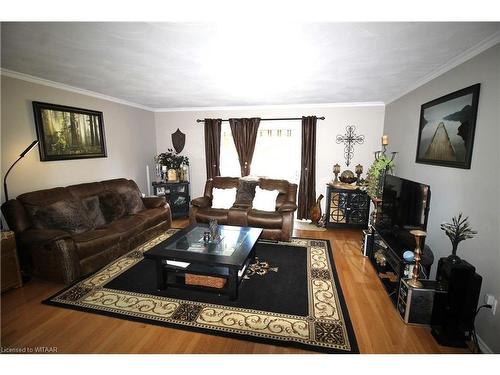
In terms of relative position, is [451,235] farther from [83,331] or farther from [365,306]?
[83,331]

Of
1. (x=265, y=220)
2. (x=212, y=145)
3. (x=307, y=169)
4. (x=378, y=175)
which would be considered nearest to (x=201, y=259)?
(x=265, y=220)

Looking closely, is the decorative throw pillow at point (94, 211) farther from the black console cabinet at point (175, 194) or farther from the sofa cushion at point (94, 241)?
the black console cabinet at point (175, 194)

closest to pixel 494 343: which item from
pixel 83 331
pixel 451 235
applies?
pixel 451 235

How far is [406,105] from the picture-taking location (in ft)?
11.3

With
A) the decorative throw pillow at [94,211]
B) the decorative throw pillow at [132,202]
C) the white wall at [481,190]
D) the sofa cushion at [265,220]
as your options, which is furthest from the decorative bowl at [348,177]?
the decorative throw pillow at [94,211]

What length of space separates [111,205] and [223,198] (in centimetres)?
181

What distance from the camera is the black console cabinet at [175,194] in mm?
4941

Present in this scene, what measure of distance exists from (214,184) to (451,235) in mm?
3593

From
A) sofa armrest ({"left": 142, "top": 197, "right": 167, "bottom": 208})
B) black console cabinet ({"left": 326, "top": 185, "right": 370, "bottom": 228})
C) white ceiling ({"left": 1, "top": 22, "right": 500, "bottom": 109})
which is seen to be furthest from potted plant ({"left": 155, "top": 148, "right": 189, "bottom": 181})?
black console cabinet ({"left": 326, "top": 185, "right": 370, "bottom": 228})

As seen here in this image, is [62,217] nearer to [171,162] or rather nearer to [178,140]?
[171,162]

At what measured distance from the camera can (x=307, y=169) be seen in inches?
190

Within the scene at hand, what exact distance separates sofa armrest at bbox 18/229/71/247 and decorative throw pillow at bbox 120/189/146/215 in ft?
4.24

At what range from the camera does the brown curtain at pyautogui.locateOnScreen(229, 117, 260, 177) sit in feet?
16.2

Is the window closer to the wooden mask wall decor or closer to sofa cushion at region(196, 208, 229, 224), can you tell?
the wooden mask wall decor
